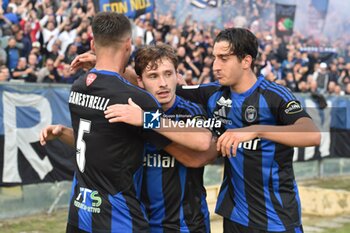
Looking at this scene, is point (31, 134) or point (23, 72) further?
point (23, 72)

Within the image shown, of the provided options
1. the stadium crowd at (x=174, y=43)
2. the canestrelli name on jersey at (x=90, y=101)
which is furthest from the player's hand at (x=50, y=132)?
the stadium crowd at (x=174, y=43)

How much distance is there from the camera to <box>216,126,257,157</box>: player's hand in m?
3.62

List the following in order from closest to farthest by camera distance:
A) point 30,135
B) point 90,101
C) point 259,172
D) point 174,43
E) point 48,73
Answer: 1. point 90,101
2. point 259,172
3. point 30,135
4. point 48,73
5. point 174,43

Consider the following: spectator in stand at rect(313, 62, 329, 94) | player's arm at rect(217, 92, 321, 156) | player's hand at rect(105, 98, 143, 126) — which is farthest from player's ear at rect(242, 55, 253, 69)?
spectator in stand at rect(313, 62, 329, 94)

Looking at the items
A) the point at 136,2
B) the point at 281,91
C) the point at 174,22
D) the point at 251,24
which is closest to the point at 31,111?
the point at 136,2

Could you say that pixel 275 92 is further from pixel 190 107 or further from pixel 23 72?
pixel 23 72

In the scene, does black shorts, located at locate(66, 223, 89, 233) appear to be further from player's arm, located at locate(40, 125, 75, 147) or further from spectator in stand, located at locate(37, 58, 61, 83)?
spectator in stand, located at locate(37, 58, 61, 83)

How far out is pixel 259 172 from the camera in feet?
14.1

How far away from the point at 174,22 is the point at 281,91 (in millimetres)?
11616

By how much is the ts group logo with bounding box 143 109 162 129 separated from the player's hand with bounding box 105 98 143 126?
0.05 m

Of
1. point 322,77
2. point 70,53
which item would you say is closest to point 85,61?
point 70,53

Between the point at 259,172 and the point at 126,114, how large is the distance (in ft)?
4.09

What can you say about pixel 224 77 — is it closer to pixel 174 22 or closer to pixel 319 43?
pixel 174 22

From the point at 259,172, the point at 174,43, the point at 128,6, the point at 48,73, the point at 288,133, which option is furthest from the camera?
the point at 174,43
